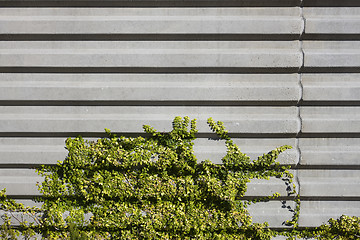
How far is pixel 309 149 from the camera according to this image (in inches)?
118

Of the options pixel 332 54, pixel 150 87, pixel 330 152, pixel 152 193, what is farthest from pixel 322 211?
pixel 150 87

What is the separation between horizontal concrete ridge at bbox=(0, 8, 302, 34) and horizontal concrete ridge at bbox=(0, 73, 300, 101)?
62 centimetres

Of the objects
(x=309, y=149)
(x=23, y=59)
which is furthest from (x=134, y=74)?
(x=309, y=149)

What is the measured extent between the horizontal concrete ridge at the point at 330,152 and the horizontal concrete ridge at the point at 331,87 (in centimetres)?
61

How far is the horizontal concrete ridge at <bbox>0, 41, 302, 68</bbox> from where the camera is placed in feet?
9.39

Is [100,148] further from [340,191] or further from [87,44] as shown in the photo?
[340,191]

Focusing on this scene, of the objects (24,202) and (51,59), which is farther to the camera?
(24,202)

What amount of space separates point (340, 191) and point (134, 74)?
137 inches

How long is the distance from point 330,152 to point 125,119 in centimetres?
301

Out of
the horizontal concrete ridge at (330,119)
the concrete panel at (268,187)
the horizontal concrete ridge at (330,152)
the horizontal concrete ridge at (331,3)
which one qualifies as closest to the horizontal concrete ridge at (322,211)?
the concrete panel at (268,187)

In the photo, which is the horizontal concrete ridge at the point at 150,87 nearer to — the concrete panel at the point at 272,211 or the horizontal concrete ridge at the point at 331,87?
the horizontal concrete ridge at the point at 331,87

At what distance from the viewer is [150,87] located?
2.89 metres

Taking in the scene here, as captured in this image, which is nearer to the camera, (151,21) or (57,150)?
(151,21)

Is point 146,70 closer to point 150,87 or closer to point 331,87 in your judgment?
point 150,87
